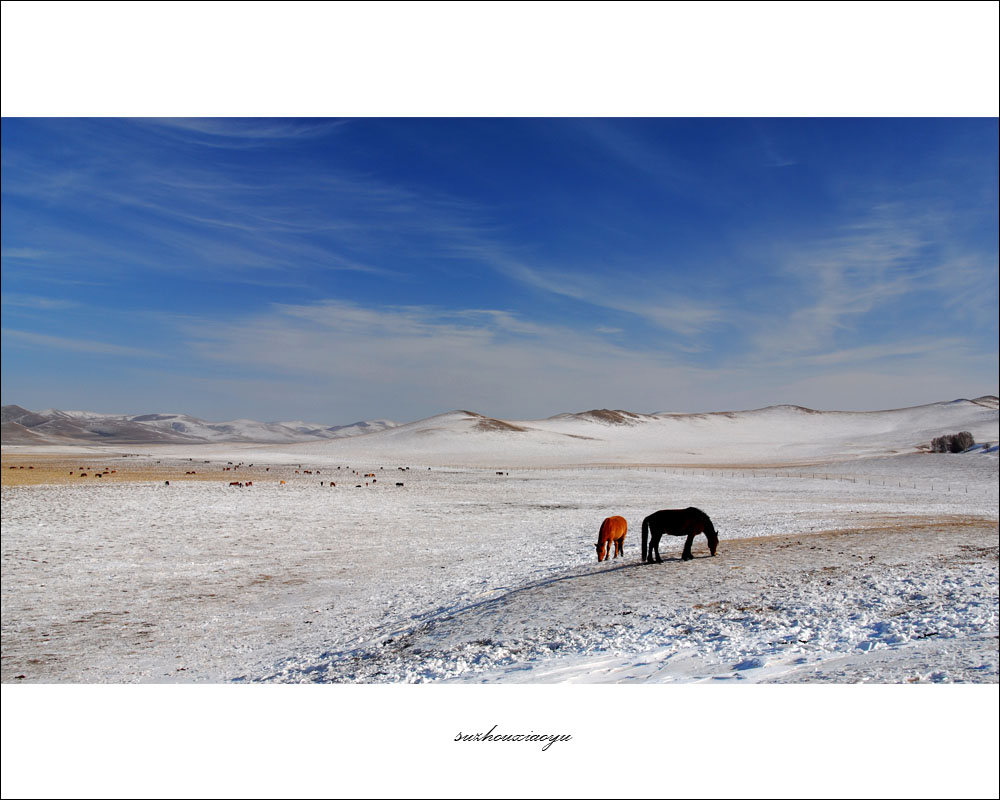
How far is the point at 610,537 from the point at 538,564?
1337 mm

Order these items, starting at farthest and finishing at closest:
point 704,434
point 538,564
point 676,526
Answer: point 704,434 → point 538,564 → point 676,526

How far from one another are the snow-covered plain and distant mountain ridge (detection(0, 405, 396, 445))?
224 centimetres

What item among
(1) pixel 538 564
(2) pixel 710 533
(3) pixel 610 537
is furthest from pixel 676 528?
(1) pixel 538 564

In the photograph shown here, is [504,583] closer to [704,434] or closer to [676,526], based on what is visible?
[676,526]

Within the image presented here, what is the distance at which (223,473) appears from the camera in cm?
2522

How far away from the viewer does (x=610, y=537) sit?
31.9 feet

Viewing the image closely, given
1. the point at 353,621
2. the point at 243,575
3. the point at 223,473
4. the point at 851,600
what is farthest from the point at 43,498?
the point at 851,600

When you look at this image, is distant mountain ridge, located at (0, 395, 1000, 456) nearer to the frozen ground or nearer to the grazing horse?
the frozen ground

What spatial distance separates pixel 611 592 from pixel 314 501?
11019 millimetres

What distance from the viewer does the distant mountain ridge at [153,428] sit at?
709 inches

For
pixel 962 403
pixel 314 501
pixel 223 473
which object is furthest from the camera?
pixel 223 473

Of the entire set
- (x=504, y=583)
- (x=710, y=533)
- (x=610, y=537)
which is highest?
(x=710, y=533)

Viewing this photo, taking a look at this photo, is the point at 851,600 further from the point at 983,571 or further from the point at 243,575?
the point at 243,575

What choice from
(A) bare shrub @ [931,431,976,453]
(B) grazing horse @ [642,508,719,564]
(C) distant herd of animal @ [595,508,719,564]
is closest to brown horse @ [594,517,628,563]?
(C) distant herd of animal @ [595,508,719,564]
